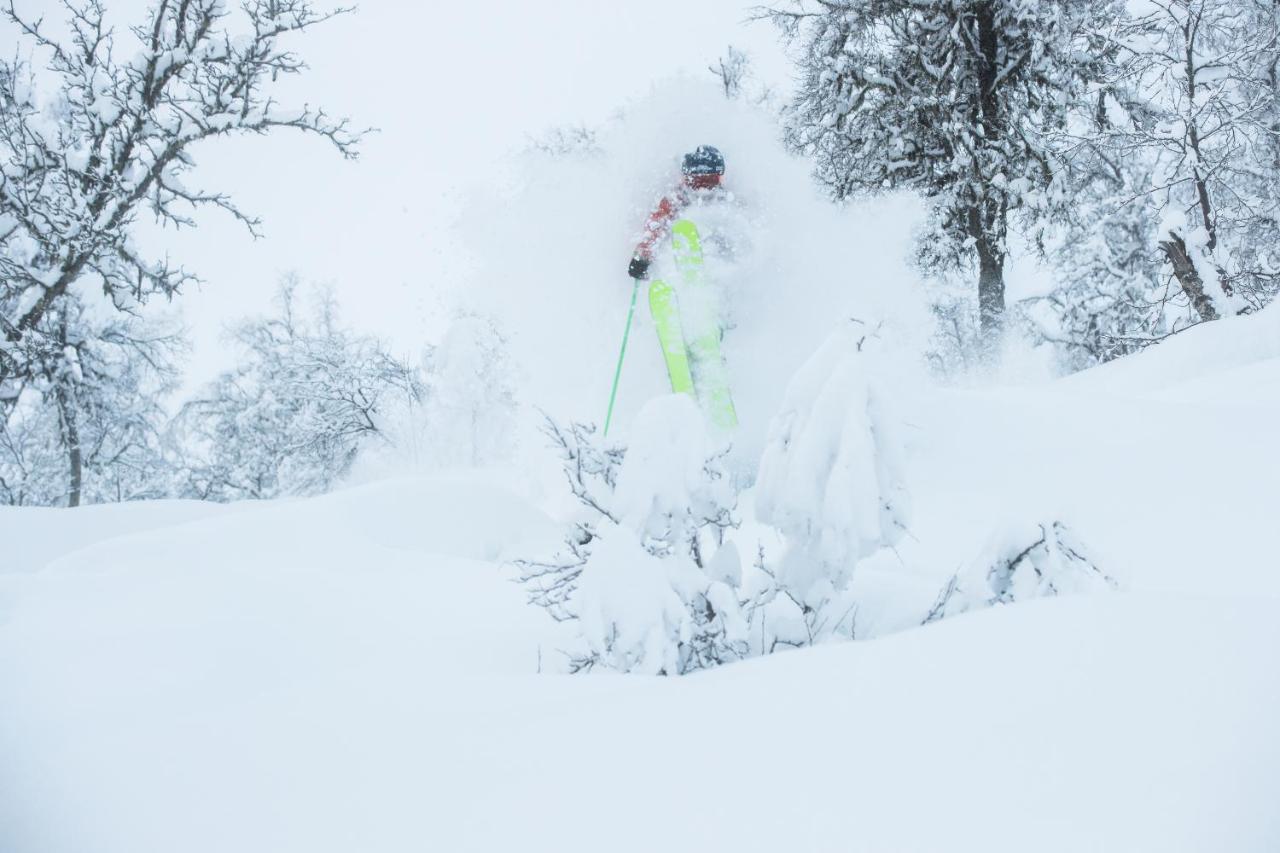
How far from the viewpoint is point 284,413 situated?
55.1 feet

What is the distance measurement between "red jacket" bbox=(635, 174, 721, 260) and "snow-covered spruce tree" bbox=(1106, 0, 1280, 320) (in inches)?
213

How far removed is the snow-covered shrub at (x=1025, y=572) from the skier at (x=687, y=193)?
400cm

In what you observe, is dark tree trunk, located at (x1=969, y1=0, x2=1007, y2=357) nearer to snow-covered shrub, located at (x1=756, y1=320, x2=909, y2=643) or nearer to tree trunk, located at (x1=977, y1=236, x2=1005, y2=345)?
tree trunk, located at (x1=977, y1=236, x2=1005, y2=345)

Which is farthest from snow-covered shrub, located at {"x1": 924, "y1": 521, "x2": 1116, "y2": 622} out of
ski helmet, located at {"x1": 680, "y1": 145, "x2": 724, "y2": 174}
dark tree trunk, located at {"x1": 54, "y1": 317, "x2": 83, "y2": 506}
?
dark tree trunk, located at {"x1": 54, "y1": 317, "x2": 83, "y2": 506}

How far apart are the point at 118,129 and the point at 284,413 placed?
9494 mm

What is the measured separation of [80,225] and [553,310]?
5.54m

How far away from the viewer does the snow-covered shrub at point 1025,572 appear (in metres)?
1.87

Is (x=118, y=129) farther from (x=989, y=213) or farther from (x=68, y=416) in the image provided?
(x=989, y=213)

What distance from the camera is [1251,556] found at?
259 cm

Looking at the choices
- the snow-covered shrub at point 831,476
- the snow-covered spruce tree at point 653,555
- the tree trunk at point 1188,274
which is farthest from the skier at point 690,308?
the tree trunk at point 1188,274

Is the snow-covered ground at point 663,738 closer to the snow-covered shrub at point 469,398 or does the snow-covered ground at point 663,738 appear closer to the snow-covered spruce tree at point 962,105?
the snow-covered spruce tree at point 962,105

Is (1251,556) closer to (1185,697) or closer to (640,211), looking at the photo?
(1185,697)

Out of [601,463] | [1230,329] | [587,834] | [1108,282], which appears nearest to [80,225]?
[601,463]

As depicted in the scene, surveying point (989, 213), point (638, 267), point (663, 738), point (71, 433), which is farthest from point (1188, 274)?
point (71, 433)
